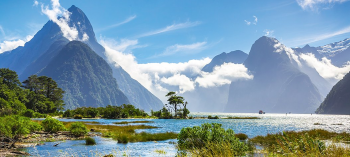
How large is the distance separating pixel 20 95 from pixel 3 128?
90.3m

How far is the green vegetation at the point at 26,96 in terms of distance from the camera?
79450 mm

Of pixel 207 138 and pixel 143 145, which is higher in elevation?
pixel 207 138

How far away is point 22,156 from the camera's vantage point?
68.8 ft

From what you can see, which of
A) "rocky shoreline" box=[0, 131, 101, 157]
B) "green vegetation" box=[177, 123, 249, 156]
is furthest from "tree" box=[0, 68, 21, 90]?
"green vegetation" box=[177, 123, 249, 156]

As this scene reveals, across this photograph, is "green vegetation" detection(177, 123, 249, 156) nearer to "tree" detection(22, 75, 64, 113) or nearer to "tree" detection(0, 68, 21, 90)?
"tree" detection(0, 68, 21, 90)

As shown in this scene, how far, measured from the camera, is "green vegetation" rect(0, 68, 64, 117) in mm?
79450

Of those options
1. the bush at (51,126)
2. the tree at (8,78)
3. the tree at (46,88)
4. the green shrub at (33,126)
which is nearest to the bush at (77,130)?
the bush at (51,126)

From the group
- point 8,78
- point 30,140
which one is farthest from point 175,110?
point 30,140

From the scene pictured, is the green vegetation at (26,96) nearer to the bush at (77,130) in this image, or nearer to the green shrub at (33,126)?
the green shrub at (33,126)

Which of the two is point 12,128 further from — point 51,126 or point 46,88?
point 46,88

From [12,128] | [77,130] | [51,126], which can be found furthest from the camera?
[51,126]

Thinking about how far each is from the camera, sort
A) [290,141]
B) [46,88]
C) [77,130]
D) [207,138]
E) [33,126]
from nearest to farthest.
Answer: [207,138]
[290,141]
[33,126]
[77,130]
[46,88]

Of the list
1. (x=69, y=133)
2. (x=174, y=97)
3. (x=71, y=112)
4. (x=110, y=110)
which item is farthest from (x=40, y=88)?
(x=69, y=133)

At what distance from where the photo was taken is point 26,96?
365 ft
